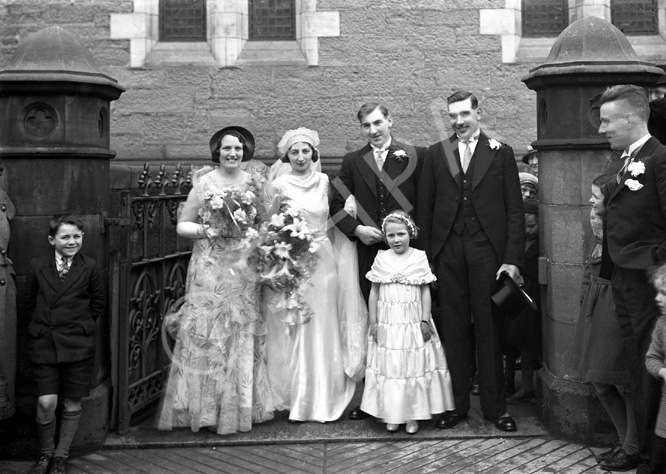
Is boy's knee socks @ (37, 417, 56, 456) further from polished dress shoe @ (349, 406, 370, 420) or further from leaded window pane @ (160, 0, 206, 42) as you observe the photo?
leaded window pane @ (160, 0, 206, 42)

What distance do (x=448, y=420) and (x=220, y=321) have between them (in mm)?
1648

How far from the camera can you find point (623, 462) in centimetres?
430

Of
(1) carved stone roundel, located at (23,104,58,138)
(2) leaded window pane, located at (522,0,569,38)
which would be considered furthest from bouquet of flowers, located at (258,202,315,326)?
(2) leaded window pane, located at (522,0,569,38)

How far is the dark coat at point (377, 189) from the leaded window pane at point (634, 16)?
458cm

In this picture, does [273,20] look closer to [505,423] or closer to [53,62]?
[53,62]

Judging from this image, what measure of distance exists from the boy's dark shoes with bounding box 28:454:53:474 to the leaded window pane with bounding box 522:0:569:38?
6.76 metres

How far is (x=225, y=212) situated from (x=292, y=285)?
0.67m

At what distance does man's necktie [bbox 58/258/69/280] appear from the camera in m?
4.45

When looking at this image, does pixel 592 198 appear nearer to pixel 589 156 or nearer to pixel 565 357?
pixel 589 156

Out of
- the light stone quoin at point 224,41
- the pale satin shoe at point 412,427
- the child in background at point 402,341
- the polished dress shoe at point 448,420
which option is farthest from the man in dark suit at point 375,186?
the light stone quoin at point 224,41

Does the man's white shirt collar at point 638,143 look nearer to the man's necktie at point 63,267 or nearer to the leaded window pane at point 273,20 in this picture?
the man's necktie at point 63,267

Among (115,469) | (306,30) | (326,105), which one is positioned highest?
(306,30)

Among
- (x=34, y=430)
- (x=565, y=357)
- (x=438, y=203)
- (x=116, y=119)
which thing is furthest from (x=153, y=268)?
(x=116, y=119)

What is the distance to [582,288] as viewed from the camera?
486 centimetres
